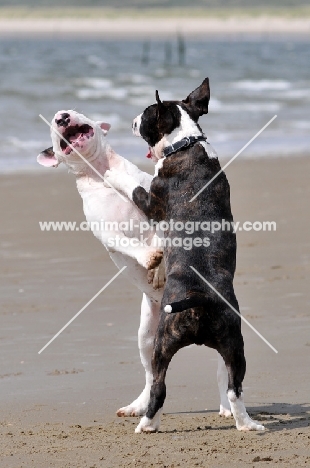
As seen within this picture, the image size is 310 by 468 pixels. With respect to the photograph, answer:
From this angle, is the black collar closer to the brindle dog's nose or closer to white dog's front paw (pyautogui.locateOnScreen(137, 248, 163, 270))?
white dog's front paw (pyautogui.locateOnScreen(137, 248, 163, 270))

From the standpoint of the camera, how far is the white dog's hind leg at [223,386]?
5.54 metres

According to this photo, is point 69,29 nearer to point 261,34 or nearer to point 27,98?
point 261,34

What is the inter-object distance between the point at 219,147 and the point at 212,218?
12608 mm

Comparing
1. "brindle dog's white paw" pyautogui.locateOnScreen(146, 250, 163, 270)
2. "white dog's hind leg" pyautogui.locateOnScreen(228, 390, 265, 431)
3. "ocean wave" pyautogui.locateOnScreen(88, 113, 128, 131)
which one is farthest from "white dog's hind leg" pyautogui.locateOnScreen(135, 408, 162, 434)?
"ocean wave" pyautogui.locateOnScreen(88, 113, 128, 131)

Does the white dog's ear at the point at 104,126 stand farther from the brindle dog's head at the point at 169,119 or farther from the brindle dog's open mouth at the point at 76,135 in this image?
the brindle dog's head at the point at 169,119

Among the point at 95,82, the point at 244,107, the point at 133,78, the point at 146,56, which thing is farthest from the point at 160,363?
the point at 146,56

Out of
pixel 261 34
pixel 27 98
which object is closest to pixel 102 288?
pixel 27 98

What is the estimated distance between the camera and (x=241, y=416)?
5.22 meters

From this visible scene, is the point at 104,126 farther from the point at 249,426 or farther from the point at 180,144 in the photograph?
the point at 249,426

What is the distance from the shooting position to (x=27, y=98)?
25.4 meters

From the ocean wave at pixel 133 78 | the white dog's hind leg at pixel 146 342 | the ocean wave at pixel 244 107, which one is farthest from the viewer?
the ocean wave at pixel 133 78

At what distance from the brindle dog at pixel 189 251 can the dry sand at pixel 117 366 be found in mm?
318

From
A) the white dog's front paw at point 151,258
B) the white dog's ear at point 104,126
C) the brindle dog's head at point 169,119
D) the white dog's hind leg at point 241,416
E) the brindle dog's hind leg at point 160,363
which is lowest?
the white dog's hind leg at point 241,416

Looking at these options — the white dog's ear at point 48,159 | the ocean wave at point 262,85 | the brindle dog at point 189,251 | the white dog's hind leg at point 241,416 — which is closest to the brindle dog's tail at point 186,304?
the brindle dog at point 189,251
